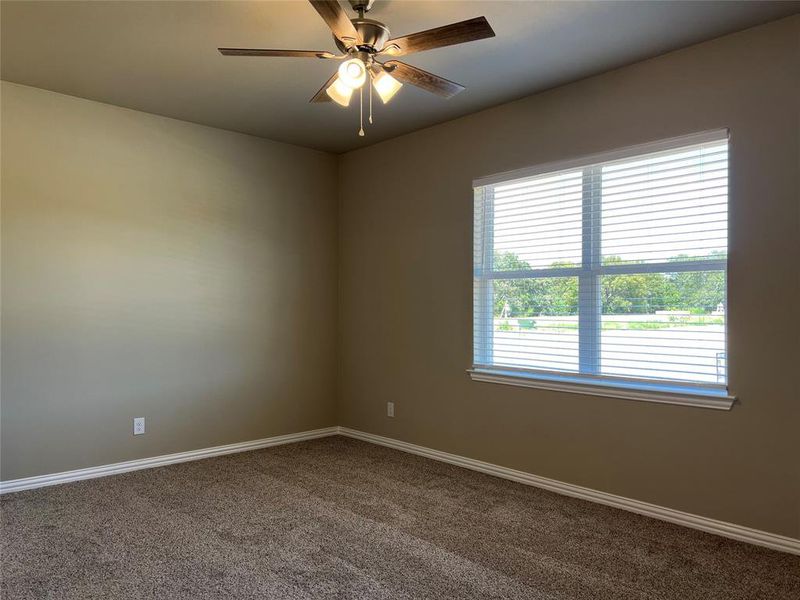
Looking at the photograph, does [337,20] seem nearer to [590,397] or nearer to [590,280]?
[590,280]

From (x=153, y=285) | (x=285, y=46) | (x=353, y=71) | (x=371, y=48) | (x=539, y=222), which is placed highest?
(x=285, y=46)

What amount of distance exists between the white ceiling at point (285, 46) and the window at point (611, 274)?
1.82 feet

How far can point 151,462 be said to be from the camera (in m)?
3.82

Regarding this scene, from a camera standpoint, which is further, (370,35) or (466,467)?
(466,467)

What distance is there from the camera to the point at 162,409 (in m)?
3.91

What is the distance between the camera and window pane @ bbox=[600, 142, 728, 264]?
2.80 m

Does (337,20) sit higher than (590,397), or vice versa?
(337,20)

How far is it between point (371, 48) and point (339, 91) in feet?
0.88

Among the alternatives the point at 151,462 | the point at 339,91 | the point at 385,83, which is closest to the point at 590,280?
the point at 385,83

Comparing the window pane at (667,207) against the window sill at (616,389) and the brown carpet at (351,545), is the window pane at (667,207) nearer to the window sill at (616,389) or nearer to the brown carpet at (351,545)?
the window sill at (616,389)

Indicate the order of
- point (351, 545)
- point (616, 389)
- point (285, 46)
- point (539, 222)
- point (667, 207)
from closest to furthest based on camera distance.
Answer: point (351, 545) → point (285, 46) → point (667, 207) → point (616, 389) → point (539, 222)

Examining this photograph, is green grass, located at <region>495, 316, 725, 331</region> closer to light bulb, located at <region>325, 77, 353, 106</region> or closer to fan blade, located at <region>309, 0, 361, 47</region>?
light bulb, located at <region>325, 77, 353, 106</region>

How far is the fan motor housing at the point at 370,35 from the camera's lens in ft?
7.20

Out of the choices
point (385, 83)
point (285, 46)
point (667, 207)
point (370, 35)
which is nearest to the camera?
point (370, 35)
